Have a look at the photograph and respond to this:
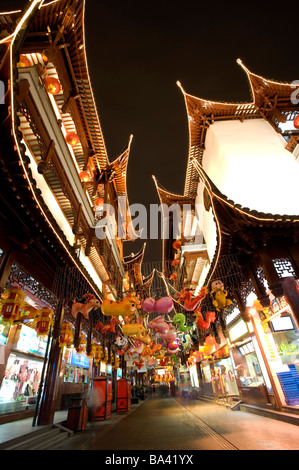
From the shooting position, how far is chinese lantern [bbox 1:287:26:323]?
648cm

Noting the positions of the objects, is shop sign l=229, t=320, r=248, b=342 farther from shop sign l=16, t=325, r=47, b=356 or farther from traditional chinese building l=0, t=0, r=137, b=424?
shop sign l=16, t=325, r=47, b=356

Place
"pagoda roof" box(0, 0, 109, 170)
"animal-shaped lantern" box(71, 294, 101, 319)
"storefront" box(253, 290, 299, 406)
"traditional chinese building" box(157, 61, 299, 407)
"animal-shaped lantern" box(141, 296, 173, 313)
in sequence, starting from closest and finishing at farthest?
"traditional chinese building" box(157, 61, 299, 407), "storefront" box(253, 290, 299, 406), "pagoda roof" box(0, 0, 109, 170), "animal-shaped lantern" box(71, 294, 101, 319), "animal-shaped lantern" box(141, 296, 173, 313)

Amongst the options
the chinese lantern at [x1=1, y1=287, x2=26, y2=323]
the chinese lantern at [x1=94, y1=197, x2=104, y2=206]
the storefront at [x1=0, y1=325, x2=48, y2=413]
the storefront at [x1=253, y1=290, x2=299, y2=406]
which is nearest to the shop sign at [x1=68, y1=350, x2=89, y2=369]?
the storefront at [x1=0, y1=325, x2=48, y2=413]

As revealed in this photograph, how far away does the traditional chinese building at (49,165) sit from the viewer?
465 cm

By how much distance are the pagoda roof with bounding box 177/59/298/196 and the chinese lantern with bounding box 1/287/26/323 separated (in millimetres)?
10647

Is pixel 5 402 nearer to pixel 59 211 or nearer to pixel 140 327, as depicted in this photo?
pixel 140 327

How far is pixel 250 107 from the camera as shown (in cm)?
1280

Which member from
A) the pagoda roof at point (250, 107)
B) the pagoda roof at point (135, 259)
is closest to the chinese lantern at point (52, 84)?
the pagoda roof at point (250, 107)

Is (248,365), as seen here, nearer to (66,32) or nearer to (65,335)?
(65,335)

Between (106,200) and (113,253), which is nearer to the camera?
(106,200)

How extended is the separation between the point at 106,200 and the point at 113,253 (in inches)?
172

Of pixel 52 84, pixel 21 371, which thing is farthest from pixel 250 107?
pixel 21 371
